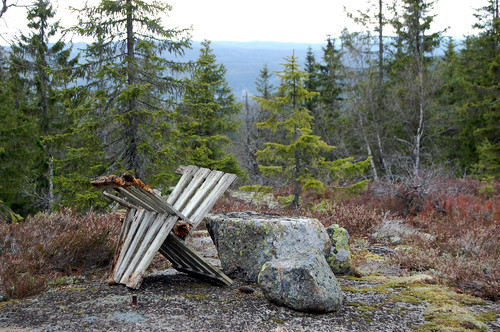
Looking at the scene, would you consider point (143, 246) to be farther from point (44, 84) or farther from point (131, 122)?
point (44, 84)

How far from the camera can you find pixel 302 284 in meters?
3.76

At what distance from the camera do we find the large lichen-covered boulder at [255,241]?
4828mm

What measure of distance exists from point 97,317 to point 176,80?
9188 millimetres

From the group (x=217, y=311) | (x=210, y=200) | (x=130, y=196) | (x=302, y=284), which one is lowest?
(x=217, y=311)

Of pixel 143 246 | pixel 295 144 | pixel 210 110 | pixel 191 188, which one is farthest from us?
pixel 210 110

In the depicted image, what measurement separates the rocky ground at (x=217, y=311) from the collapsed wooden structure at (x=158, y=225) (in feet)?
0.69

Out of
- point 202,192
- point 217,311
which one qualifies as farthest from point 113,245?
point 217,311

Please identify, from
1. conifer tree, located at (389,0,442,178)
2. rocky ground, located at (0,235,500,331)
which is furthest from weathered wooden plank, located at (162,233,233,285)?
conifer tree, located at (389,0,442,178)

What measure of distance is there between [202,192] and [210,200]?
19cm

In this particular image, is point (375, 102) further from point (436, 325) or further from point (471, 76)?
point (436, 325)

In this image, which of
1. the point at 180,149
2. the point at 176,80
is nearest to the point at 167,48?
the point at 176,80

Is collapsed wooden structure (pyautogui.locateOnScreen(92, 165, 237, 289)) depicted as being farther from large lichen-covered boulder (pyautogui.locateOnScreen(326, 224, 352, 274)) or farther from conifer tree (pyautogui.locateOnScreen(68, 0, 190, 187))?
conifer tree (pyautogui.locateOnScreen(68, 0, 190, 187))

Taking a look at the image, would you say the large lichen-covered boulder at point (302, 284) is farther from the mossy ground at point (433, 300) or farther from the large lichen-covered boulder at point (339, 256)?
the large lichen-covered boulder at point (339, 256)

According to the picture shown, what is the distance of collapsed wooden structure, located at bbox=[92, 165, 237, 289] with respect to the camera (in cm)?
414
